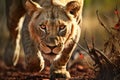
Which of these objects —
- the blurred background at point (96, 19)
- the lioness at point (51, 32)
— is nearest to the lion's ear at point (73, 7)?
the lioness at point (51, 32)

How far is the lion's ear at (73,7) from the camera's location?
23.4ft

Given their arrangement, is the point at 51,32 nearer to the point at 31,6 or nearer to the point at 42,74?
the point at 31,6

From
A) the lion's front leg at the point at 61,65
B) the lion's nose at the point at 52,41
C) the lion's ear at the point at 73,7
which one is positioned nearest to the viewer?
the lion's nose at the point at 52,41

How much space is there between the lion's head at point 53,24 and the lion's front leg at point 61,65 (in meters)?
0.09

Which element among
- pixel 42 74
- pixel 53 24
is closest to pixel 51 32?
pixel 53 24

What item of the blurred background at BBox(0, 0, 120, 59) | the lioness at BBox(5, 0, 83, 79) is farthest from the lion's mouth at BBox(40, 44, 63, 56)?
the blurred background at BBox(0, 0, 120, 59)

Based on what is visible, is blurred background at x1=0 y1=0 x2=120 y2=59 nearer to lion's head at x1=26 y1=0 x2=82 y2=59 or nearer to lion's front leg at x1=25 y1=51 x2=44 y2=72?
lion's head at x1=26 y1=0 x2=82 y2=59

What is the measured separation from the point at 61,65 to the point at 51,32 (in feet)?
1.51

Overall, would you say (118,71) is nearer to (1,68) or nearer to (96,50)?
(96,50)

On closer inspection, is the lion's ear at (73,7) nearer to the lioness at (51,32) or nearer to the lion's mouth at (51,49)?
the lioness at (51,32)

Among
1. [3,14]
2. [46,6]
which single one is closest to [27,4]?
[46,6]

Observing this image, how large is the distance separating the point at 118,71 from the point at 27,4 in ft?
3.41

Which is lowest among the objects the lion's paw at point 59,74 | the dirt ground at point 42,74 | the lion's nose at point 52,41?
the dirt ground at point 42,74

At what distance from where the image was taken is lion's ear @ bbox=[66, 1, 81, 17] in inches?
281
